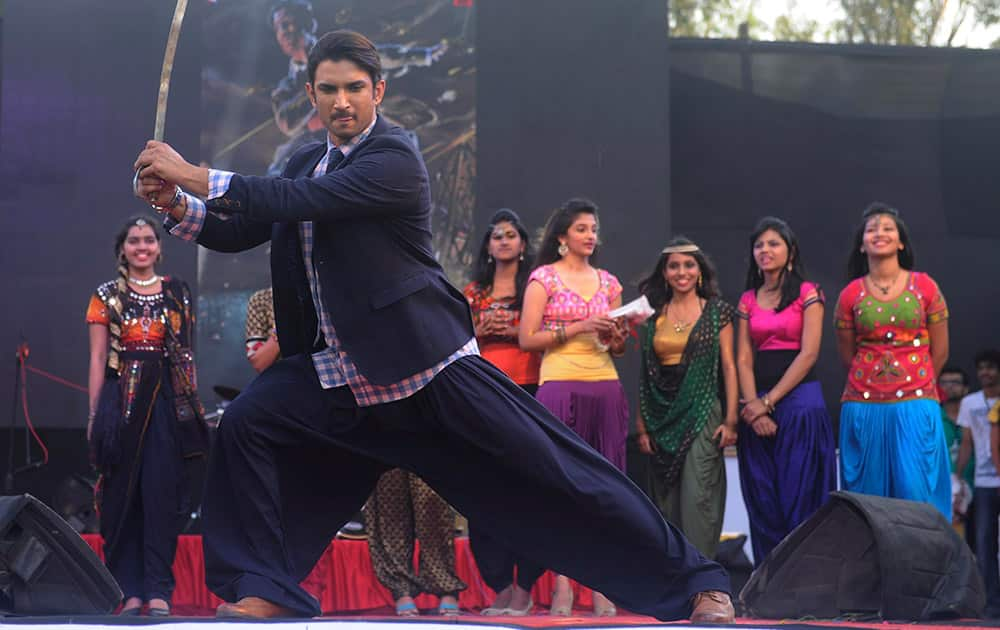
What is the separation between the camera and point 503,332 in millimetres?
5746

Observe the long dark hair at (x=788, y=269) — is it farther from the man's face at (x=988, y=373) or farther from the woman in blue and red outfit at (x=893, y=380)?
the man's face at (x=988, y=373)

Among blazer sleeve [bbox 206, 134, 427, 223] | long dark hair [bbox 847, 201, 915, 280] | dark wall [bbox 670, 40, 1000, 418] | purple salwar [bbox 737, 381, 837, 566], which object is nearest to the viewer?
blazer sleeve [bbox 206, 134, 427, 223]

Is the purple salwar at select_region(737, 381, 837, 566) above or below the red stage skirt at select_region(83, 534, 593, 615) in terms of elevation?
above

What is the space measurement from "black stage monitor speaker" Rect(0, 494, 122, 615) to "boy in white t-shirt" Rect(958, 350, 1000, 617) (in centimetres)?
428

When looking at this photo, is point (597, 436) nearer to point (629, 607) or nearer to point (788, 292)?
point (788, 292)

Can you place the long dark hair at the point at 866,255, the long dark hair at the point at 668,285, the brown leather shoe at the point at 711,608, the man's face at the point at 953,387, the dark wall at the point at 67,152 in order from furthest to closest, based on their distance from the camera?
the man's face at the point at 953,387 → the dark wall at the point at 67,152 → the long dark hair at the point at 668,285 → the long dark hair at the point at 866,255 → the brown leather shoe at the point at 711,608

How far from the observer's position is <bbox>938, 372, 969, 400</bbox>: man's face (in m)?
7.68

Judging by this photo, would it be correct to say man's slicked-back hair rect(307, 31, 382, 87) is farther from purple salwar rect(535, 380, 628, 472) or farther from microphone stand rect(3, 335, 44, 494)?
microphone stand rect(3, 335, 44, 494)

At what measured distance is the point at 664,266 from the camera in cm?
611

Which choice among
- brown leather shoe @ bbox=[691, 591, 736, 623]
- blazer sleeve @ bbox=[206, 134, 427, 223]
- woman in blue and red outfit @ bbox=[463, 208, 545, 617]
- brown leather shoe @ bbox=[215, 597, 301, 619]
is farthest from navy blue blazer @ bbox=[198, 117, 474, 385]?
woman in blue and red outfit @ bbox=[463, 208, 545, 617]

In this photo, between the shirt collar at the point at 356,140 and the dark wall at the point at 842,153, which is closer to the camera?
the shirt collar at the point at 356,140

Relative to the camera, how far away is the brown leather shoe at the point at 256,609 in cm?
299

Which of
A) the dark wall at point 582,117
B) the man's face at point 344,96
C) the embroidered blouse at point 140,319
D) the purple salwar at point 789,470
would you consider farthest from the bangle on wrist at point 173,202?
the dark wall at point 582,117

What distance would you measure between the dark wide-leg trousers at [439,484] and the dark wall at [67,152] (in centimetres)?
410
